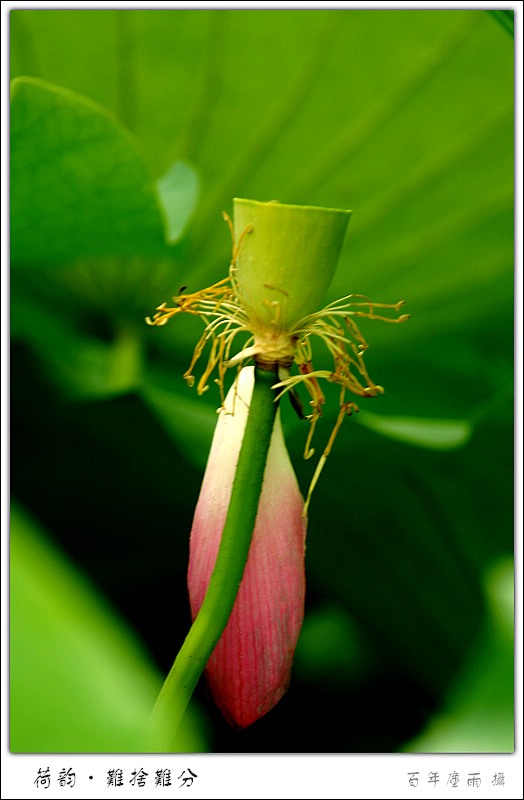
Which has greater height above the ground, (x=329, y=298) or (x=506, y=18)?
(x=506, y=18)

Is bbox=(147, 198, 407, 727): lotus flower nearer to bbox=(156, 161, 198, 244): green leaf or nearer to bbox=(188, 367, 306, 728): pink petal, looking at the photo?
bbox=(188, 367, 306, 728): pink petal

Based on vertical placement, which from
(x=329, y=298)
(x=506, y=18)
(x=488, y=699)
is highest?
(x=506, y=18)

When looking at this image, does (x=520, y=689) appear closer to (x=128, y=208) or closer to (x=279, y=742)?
(x=279, y=742)

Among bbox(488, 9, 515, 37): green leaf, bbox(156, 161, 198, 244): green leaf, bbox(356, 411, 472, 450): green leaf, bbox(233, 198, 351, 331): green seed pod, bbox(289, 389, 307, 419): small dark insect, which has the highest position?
bbox(488, 9, 515, 37): green leaf

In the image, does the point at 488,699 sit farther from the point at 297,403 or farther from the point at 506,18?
the point at 506,18

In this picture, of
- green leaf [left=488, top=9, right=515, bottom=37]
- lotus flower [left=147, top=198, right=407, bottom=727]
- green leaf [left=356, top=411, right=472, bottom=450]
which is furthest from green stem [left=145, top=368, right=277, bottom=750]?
green leaf [left=488, top=9, right=515, bottom=37]

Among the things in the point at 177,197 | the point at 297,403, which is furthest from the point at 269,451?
the point at 177,197

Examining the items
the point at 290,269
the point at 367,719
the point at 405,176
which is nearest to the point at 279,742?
the point at 367,719
